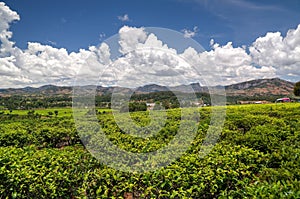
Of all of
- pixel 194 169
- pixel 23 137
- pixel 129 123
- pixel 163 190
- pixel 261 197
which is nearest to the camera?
pixel 261 197

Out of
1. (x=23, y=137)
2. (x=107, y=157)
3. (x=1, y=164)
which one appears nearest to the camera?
(x=1, y=164)

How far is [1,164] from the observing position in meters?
5.45

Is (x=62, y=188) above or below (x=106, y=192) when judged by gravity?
below

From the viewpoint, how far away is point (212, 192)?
425 centimetres

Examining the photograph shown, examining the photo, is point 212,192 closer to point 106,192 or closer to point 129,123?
point 106,192

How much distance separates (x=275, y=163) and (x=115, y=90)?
427cm

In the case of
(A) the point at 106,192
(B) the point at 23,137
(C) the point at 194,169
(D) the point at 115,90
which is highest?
(D) the point at 115,90

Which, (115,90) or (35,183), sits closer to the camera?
(35,183)

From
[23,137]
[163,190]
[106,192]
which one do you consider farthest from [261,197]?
[23,137]

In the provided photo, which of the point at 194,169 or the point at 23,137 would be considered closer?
the point at 194,169

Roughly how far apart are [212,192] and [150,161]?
1.49m

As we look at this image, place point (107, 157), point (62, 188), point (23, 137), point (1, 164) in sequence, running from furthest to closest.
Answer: point (23, 137) < point (107, 157) < point (1, 164) < point (62, 188)

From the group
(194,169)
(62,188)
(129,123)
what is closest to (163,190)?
(194,169)

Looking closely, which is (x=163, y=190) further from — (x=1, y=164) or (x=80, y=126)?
(x=80, y=126)
